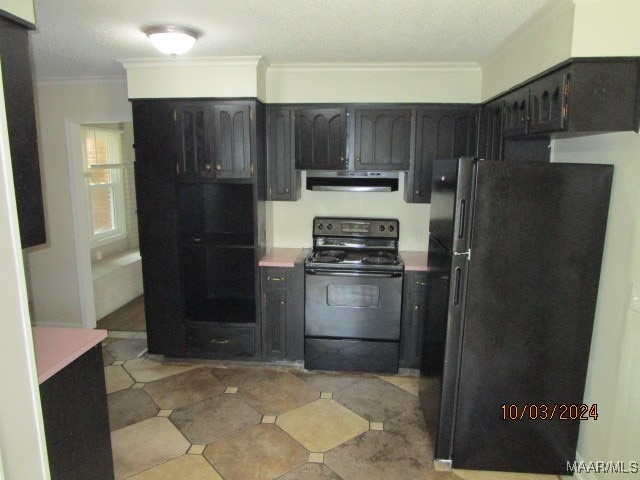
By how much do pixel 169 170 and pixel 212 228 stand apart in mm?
706

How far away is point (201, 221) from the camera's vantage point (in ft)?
12.4

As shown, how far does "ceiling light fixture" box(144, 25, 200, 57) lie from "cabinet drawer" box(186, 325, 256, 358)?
2113 millimetres

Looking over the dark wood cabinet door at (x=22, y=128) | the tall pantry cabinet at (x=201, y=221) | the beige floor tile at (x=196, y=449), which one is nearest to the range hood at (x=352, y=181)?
the tall pantry cabinet at (x=201, y=221)

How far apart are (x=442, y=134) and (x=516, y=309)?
64.7 inches

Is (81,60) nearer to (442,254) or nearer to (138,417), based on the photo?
(138,417)

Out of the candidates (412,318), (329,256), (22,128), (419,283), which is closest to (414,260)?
(419,283)

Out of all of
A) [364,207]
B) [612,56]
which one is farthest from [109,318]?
[612,56]

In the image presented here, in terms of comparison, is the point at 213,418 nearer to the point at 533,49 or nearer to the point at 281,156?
the point at 281,156

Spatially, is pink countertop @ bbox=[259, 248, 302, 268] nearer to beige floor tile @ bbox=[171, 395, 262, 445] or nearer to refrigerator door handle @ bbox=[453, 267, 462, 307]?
beige floor tile @ bbox=[171, 395, 262, 445]

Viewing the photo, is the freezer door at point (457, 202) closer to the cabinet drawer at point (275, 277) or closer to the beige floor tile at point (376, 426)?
the beige floor tile at point (376, 426)

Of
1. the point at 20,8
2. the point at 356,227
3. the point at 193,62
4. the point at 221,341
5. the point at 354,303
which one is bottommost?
the point at 221,341

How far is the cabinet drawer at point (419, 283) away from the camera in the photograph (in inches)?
129

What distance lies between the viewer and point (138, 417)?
282cm

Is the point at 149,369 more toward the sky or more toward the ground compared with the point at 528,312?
more toward the ground
